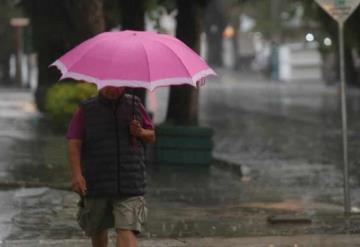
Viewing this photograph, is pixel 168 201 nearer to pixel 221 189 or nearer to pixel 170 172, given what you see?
pixel 221 189

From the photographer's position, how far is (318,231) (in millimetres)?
9672

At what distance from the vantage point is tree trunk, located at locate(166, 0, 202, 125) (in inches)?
696

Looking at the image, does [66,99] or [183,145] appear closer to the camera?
[183,145]

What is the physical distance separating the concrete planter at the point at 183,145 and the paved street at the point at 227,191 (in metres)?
0.22

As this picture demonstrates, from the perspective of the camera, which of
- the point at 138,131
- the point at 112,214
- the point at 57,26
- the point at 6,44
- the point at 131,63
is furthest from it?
the point at 6,44

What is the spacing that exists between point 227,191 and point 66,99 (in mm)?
6144

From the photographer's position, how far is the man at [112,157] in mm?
6773

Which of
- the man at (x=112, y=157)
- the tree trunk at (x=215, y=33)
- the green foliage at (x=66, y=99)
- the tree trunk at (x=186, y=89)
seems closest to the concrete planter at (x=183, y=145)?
the tree trunk at (x=186, y=89)

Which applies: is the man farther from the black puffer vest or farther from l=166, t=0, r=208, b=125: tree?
l=166, t=0, r=208, b=125: tree

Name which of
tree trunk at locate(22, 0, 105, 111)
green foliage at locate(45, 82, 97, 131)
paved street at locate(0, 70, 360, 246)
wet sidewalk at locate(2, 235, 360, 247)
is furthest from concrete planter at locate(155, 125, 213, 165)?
wet sidewalk at locate(2, 235, 360, 247)

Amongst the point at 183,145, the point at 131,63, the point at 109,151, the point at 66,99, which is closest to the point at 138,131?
the point at 109,151

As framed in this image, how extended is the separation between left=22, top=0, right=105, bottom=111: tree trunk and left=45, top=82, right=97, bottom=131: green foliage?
3.02 feet

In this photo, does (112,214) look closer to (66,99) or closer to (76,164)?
(76,164)

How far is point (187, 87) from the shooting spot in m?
17.7
